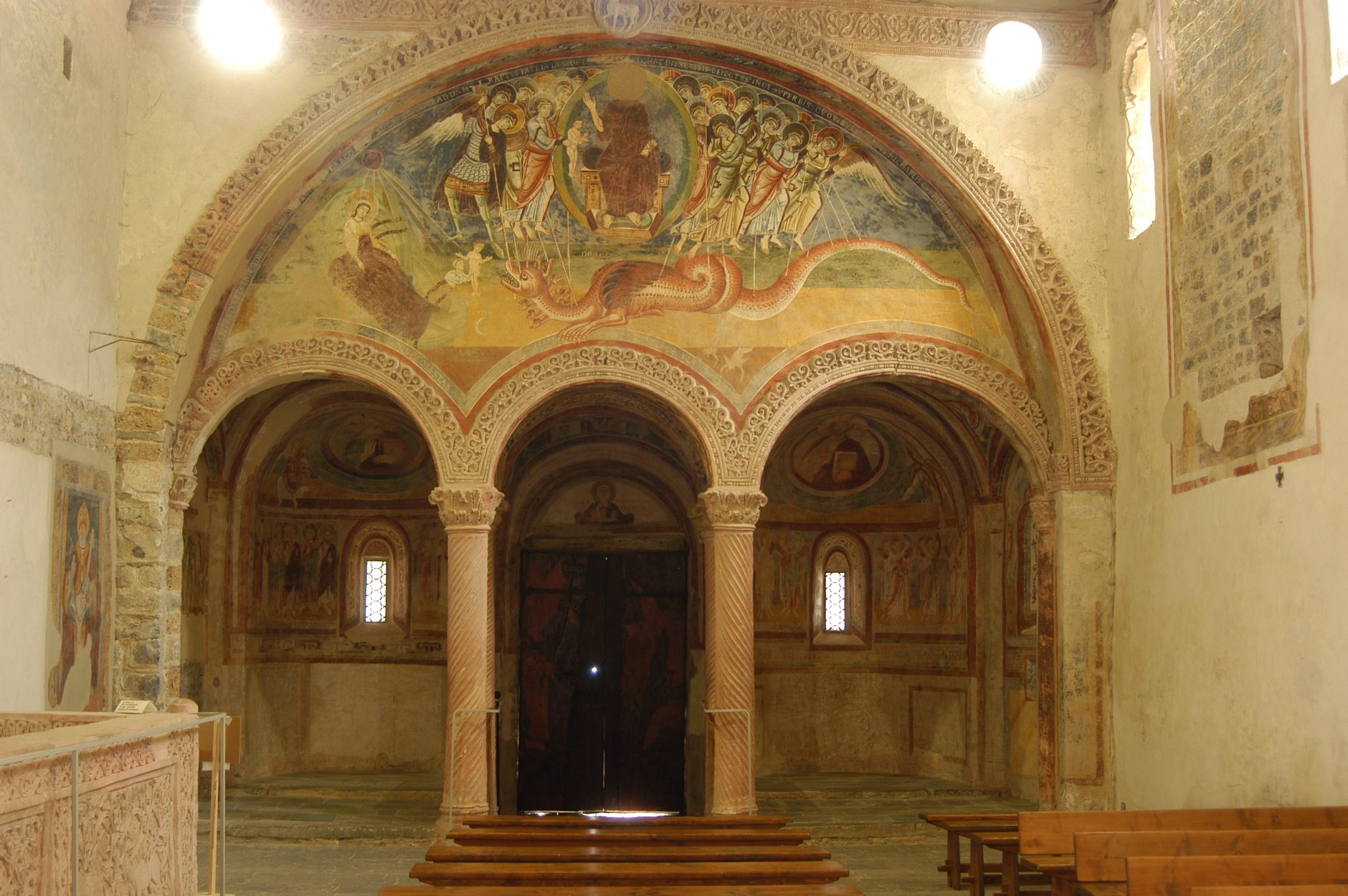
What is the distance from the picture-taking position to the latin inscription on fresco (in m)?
9.36

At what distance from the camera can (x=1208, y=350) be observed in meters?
10.7

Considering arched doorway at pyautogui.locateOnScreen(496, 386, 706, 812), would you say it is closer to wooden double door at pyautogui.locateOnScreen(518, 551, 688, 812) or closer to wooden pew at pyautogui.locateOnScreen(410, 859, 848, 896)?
wooden double door at pyautogui.locateOnScreen(518, 551, 688, 812)

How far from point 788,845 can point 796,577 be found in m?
9.31

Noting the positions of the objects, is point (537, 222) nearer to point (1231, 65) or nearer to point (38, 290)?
point (38, 290)

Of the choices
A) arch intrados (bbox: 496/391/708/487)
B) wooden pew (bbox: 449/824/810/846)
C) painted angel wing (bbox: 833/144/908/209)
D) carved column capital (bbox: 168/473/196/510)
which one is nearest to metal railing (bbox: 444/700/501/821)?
wooden pew (bbox: 449/824/810/846)

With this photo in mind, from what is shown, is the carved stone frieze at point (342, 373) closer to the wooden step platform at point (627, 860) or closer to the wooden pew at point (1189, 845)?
the wooden step platform at point (627, 860)

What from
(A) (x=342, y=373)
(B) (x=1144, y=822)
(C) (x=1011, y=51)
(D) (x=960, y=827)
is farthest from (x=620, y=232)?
(B) (x=1144, y=822)

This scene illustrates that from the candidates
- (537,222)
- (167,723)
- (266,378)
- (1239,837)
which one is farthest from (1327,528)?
(266,378)

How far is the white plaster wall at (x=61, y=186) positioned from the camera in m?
10.3

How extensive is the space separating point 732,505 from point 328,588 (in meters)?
7.18

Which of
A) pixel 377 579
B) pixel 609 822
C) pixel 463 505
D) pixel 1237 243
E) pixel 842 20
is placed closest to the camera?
pixel 1237 243

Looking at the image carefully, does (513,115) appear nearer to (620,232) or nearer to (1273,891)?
(620,232)

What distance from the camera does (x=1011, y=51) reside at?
1324 cm

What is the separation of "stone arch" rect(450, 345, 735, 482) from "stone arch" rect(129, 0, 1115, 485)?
12.7 inches
